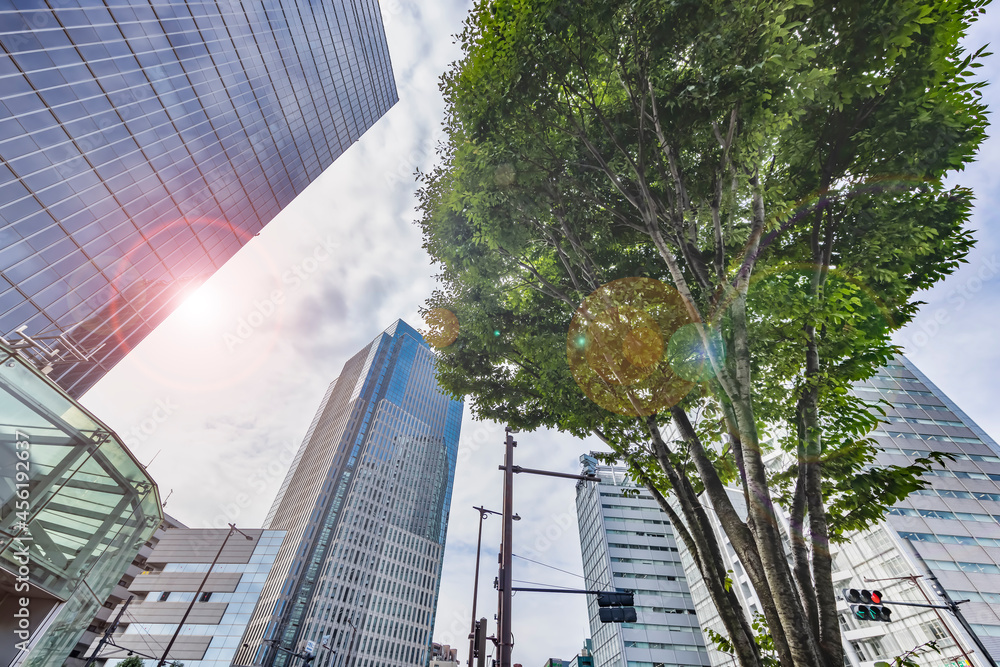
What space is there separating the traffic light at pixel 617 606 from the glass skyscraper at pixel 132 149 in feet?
96.2

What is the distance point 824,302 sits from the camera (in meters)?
4.77

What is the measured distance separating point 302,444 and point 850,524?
364ft

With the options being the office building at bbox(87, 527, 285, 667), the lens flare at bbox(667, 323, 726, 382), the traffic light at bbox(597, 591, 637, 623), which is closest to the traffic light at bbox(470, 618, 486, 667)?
the traffic light at bbox(597, 591, 637, 623)

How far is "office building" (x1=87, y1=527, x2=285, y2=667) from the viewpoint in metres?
46.6

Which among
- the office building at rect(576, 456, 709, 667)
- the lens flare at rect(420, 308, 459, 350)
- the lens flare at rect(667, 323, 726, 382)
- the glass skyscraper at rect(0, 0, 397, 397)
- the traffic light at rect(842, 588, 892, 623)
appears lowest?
the traffic light at rect(842, 588, 892, 623)

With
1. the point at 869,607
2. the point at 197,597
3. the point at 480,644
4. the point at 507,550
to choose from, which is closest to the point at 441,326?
the point at 507,550

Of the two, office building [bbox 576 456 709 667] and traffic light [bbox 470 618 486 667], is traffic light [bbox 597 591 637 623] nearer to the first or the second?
traffic light [bbox 470 618 486 667]

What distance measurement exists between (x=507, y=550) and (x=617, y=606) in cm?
266

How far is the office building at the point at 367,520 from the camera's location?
62.0m

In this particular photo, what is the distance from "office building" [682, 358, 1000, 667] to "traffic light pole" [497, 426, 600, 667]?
23464 mm

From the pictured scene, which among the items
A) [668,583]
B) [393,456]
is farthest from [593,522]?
[393,456]

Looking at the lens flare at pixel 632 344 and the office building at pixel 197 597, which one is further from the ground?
the office building at pixel 197 597

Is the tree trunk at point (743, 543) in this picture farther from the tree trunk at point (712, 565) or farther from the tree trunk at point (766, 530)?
the tree trunk at point (712, 565)

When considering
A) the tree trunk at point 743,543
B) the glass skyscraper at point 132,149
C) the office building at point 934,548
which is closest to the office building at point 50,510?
the tree trunk at point 743,543
